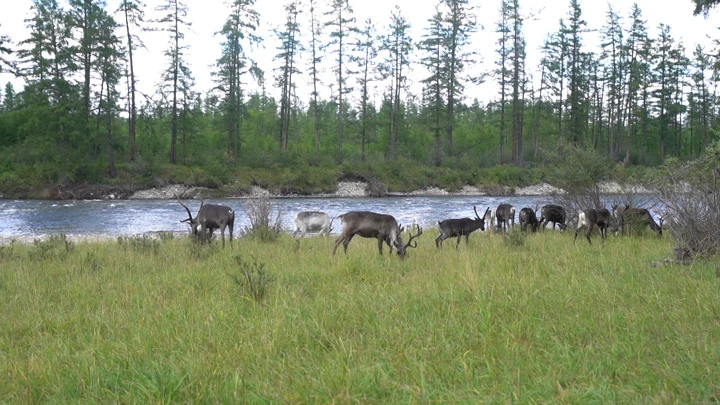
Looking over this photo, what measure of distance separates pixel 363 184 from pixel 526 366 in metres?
39.6

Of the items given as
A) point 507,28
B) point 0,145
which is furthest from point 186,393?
point 507,28

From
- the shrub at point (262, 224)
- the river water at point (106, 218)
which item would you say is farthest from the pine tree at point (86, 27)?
the shrub at point (262, 224)

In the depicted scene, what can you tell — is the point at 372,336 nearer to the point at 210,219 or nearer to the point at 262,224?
the point at 210,219

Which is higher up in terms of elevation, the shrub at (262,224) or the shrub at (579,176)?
the shrub at (579,176)

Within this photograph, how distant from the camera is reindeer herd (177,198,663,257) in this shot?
9578 millimetres

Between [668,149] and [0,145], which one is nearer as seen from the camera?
[0,145]

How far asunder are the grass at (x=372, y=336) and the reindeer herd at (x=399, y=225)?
6.73 feet

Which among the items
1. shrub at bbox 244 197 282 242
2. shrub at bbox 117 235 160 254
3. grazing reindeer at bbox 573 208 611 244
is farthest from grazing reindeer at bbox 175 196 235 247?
grazing reindeer at bbox 573 208 611 244

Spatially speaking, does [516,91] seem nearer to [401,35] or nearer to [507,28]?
[507,28]

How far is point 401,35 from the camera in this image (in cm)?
5012

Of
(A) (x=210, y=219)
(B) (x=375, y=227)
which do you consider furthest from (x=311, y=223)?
(B) (x=375, y=227)

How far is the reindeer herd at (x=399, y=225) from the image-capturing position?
9578 millimetres

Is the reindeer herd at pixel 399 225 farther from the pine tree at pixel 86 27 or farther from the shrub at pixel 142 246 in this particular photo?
the pine tree at pixel 86 27

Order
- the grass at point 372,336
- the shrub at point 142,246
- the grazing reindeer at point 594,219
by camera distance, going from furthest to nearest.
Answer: the grazing reindeer at point 594,219 < the shrub at point 142,246 < the grass at point 372,336
